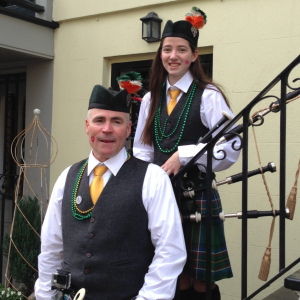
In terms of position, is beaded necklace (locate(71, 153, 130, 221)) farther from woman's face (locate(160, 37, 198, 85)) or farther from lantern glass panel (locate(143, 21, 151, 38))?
lantern glass panel (locate(143, 21, 151, 38))

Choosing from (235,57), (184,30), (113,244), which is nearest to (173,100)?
(184,30)

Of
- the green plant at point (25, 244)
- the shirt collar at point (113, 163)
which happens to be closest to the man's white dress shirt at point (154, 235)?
the shirt collar at point (113, 163)

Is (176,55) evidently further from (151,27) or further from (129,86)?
(151,27)

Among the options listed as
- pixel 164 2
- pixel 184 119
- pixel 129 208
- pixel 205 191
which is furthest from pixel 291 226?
pixel 164 2

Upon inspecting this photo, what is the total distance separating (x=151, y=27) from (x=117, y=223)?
267 cm

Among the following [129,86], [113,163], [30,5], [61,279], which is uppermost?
[30,5]

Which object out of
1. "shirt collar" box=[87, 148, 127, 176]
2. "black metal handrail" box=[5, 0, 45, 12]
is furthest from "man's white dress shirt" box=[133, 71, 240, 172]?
"black metal handrail" box=[5, 0, 45, 12]

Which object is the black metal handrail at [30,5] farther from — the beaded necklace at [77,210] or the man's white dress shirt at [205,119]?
the beaded necklace at [77,210]

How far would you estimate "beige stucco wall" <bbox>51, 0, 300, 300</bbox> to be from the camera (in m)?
3.50

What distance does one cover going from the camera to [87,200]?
203 cm

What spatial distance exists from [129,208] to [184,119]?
667 mm

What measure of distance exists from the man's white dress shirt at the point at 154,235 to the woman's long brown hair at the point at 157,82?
41 centimetres

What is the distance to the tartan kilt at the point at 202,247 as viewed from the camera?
2.29 meters

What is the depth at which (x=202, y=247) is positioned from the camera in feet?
7.54
